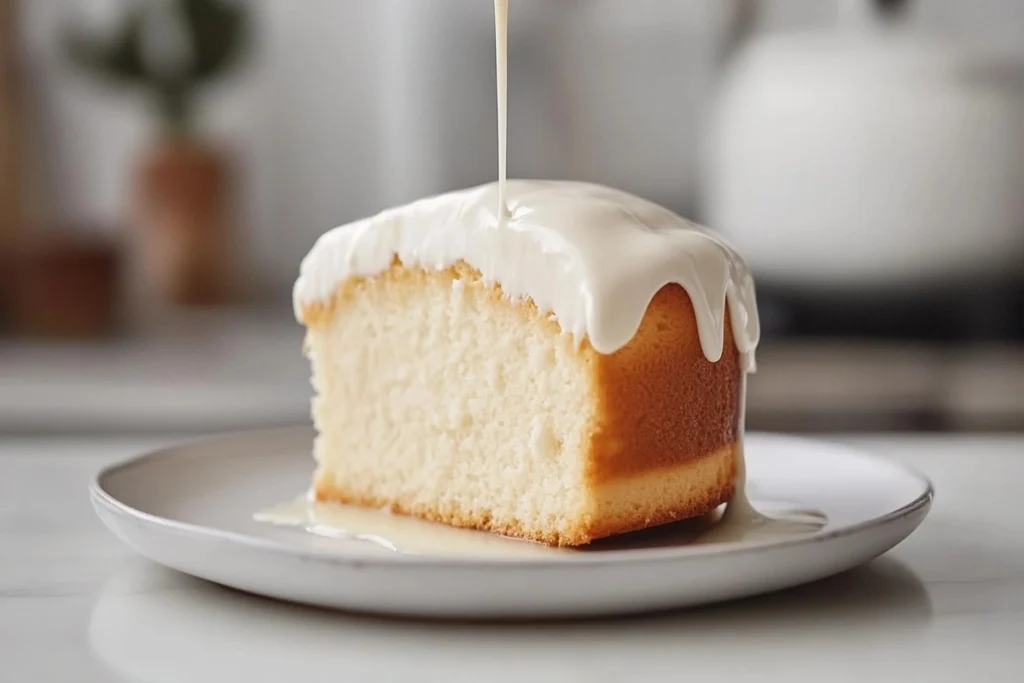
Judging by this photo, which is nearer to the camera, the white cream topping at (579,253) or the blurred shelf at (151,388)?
the white cream topping at (579,253)

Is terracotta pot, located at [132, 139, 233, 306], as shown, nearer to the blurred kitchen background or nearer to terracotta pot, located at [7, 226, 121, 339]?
the blurred kitchen background

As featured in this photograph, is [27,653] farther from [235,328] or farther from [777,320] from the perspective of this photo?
[235,328]

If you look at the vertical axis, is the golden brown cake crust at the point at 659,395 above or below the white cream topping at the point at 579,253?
below

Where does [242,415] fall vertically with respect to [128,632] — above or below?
below

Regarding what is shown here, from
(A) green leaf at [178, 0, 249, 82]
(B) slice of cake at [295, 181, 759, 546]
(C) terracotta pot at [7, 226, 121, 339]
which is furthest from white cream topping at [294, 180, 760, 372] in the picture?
(A) green leaf at [178, 0, 249, 82]

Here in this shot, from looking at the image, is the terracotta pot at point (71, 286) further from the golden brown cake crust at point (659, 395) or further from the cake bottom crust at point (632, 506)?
the golden brown cake crust at point (659, 395)

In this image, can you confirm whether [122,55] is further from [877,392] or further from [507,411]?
[507,411]

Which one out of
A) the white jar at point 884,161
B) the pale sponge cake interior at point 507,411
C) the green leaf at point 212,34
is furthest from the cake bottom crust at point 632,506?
the green leaf at point 212,34

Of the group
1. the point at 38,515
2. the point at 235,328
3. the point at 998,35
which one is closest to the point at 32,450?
the point at 38,515
